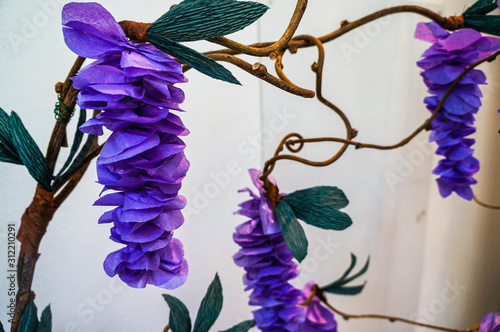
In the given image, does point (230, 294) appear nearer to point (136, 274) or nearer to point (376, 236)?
point (376, 236)

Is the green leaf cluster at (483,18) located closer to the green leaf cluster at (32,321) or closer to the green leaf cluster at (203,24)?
the green leaf cluster at (203,24)

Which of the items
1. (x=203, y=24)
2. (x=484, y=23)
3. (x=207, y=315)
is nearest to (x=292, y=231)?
(x=207, y=315)

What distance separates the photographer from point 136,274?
271 millimetres

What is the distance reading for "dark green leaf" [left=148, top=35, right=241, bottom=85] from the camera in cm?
24

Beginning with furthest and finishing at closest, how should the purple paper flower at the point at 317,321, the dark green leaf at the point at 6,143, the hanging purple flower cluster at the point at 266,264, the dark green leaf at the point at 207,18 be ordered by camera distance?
the purple paper flower at the point at 317,321 < the hanging purple flower cluster at the point at 266,264 < the dark green leaf at the point at 6,143 < the dark green leaf at the point at 207,18

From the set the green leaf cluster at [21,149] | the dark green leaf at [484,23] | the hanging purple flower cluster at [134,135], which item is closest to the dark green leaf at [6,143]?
the green leaf cluster at [21,149]

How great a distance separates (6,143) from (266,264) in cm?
31

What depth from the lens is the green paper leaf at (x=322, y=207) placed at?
0.41m

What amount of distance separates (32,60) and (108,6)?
0.13m

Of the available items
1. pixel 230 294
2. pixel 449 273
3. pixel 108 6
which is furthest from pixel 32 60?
pixel 449 273

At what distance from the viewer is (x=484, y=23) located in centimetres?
51

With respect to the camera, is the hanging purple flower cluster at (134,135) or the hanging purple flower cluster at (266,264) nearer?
the hanging purple flower cluster at (134,135)

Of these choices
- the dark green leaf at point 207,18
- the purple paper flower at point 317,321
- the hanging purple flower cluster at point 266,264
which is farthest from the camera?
the purple paper flower at point 317,321

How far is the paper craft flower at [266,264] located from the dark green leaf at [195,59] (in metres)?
0.23
